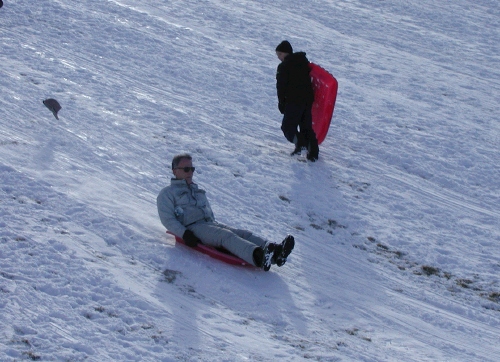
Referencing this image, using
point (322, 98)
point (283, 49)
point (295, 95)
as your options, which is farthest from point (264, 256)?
point (322, 98)

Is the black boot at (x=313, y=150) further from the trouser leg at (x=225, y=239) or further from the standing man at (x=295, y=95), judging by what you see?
the trouser leg at (x=225, y=239)

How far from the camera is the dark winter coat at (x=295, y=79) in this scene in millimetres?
8789

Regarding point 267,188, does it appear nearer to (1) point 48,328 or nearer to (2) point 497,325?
(2) point 497,325

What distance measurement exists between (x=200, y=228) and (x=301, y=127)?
308 centimetres

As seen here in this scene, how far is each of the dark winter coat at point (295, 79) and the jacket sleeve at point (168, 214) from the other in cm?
288

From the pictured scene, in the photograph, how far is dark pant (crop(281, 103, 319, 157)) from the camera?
8930 mm

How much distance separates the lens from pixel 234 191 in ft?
26.2

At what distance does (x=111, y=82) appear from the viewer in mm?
10562

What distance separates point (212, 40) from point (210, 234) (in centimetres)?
780

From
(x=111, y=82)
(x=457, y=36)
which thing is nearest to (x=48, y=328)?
(x=111, y=82)

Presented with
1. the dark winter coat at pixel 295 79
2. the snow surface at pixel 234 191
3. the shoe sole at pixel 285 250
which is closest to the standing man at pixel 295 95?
the dark winter coat at pixel 295 79

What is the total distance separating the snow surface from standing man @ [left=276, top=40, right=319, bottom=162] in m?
0.31

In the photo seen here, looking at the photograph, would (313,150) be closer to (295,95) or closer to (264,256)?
(295,95)

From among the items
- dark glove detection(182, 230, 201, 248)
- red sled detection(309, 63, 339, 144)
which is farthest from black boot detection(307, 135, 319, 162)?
dark glove detection(182, 230, 201, 248)
